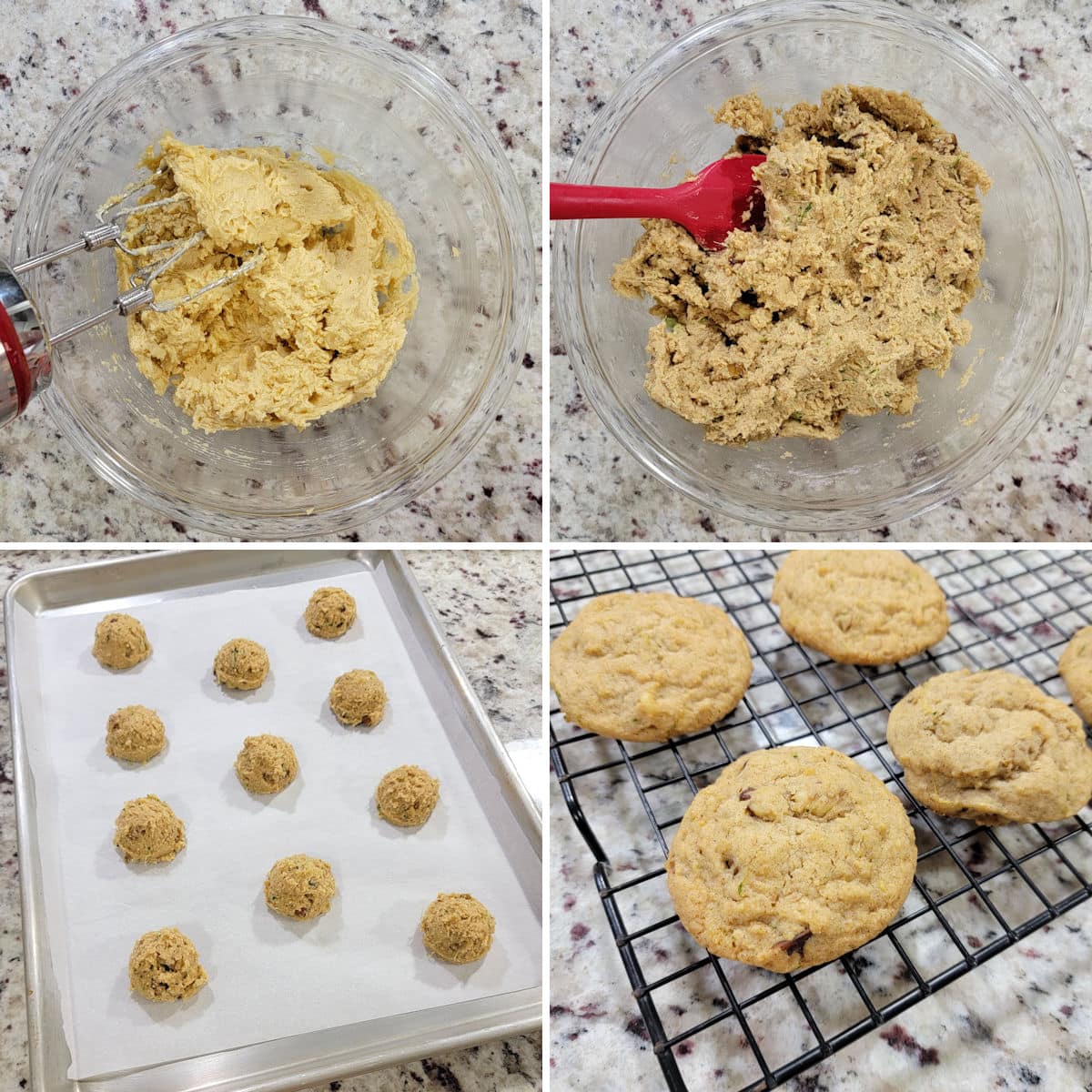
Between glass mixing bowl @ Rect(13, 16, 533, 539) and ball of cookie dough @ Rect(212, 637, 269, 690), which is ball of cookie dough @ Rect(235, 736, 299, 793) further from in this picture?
glass mixing bowl @ Rect(13, 16, 533, 539)

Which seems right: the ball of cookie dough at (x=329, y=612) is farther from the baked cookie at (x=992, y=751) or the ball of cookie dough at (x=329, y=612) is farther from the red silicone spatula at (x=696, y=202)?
the baked cookie at (x=992, y=751)

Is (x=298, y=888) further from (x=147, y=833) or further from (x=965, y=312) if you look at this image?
(x=965, y=312)

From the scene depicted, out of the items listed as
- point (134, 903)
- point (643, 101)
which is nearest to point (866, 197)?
point (643, 101)

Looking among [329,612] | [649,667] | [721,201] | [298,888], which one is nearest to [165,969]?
[298,888]

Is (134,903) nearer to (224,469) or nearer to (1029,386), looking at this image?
(224,469)

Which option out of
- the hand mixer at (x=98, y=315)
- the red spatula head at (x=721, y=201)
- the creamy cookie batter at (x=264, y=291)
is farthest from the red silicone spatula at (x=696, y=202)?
the hand mixer at (x=98, y=315)
